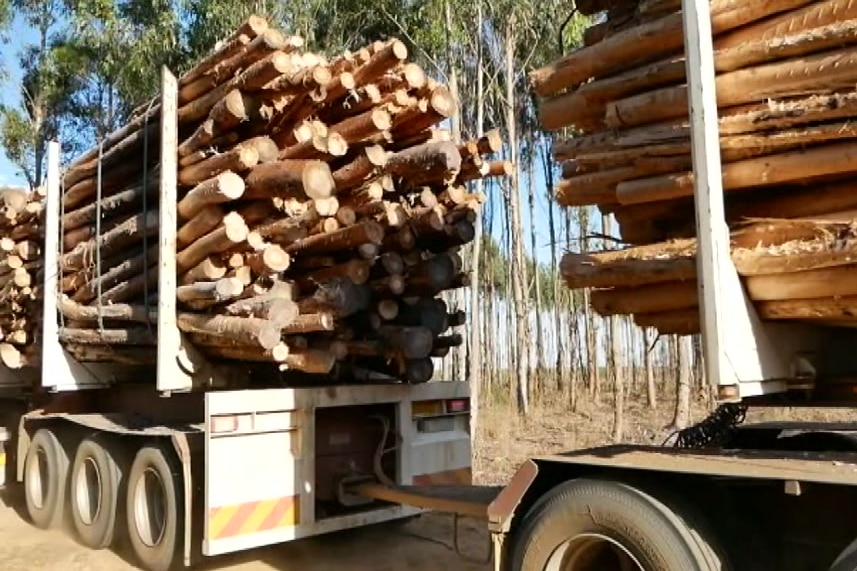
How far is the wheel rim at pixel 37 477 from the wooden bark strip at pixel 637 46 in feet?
22.7

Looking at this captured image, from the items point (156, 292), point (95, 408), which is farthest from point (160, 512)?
point (95, 408)

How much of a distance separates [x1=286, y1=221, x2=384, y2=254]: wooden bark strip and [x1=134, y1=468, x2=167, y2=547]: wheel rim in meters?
2.24

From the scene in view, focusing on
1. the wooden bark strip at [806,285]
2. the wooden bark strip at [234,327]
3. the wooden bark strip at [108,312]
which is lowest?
the wooden bark strip at [806,285]

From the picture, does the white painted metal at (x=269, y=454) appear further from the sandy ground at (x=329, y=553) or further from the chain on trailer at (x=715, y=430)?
the chain on trailer at (x=715, y=430)

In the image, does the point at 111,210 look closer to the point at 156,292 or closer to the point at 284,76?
the point at 156,292

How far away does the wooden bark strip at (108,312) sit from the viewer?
7.44 metres

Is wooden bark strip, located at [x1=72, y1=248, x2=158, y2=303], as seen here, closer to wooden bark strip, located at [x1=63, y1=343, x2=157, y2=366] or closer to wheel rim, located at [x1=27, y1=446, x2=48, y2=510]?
wooden bark strip, located at [x1=63, y1=343, x2=157, y2=366]

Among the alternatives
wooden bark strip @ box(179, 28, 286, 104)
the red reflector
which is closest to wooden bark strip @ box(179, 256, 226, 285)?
wooden bark strip @ box(179, 28, 286, 104)

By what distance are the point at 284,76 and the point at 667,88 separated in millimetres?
3346

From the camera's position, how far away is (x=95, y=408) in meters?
9.18

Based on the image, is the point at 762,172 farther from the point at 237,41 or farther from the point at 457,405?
Result: the point at 237,41

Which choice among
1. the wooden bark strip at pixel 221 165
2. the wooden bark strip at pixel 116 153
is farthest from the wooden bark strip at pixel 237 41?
the wooden bark strip at pixel 116 153

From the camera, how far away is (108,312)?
25.6ft

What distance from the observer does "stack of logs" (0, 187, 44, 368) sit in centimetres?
920
